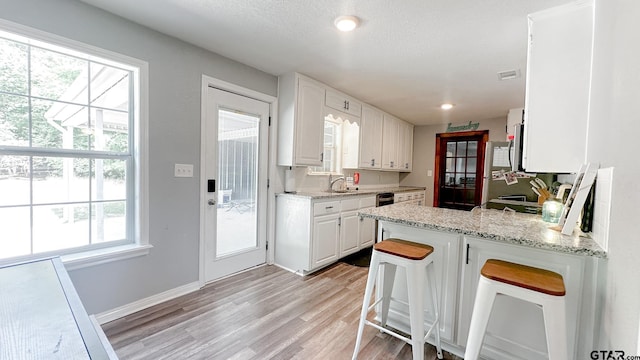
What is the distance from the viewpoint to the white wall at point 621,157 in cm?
89

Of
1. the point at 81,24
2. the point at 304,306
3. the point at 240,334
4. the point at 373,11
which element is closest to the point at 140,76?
the point at 81,24

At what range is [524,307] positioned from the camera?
4.81 feet

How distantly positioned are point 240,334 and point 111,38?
2.37m

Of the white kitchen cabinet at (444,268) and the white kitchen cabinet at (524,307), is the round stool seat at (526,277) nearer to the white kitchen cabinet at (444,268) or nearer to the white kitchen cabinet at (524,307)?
the white kitchen cabinet at (524,307)

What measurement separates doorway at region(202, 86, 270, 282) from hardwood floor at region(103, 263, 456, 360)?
32 centimetres

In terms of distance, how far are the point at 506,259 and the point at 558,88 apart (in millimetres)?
1093

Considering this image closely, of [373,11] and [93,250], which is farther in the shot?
[93,250]

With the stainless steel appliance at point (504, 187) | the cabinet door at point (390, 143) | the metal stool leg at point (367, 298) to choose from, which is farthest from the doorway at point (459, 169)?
the metal stool leg at point (367, 298)

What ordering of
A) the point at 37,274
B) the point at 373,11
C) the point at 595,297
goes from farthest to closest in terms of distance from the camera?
1. the point at 373,11
2. the point at 595,297
3. the point at 37,274

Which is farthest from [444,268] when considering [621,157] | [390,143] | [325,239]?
[390,143]

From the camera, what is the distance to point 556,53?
163cm

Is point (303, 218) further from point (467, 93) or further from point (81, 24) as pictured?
point (467, 93)

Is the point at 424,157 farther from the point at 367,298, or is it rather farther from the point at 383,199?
the point at 367,298

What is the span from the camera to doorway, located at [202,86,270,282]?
8.63ft
